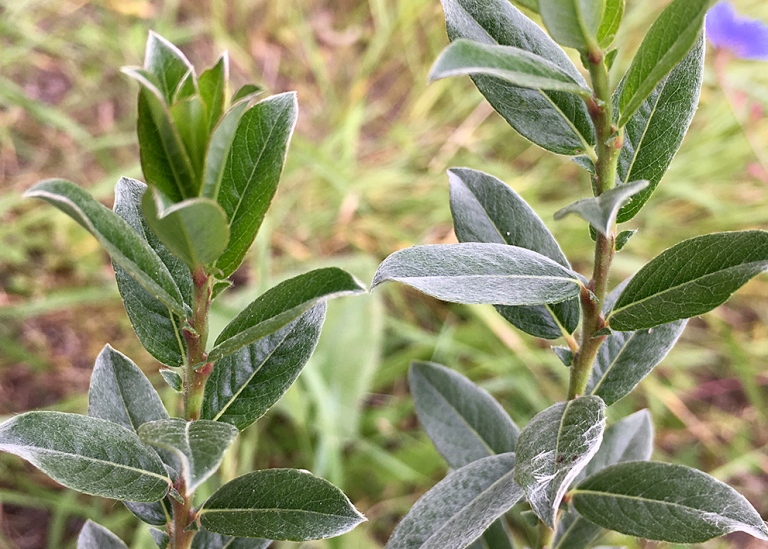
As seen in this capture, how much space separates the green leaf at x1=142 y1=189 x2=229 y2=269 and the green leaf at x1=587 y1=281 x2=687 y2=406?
0.91 ft

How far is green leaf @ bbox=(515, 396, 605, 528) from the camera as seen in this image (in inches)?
13.4

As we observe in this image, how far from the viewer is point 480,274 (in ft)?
1.28

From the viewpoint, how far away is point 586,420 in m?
0.38

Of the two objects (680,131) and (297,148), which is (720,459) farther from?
(680,131)

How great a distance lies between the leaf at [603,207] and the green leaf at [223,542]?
32 cm

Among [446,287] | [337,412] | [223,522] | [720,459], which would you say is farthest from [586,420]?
[720,459]

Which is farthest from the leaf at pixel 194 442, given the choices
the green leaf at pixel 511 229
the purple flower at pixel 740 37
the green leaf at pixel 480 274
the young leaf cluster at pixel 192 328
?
the purple flower at pixel 740 37

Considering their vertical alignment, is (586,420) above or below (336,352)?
above

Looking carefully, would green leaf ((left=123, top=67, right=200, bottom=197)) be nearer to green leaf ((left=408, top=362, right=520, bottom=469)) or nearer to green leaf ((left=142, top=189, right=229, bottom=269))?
green leaf ((left=142, top=189, right=229, bottom=269))

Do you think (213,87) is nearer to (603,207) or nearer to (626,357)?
(603,207)

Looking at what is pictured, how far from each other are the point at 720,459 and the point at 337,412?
1.02 meters

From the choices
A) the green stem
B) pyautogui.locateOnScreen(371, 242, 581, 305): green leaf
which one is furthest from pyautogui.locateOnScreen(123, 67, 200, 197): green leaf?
the green stem

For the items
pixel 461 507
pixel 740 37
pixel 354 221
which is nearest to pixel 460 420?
pixel 461 507

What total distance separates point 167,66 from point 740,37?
151cm
